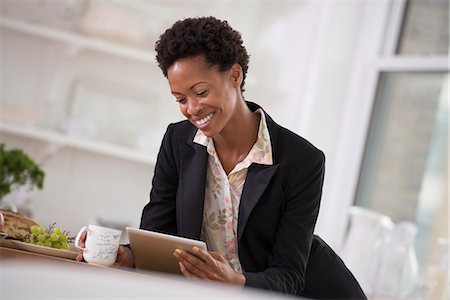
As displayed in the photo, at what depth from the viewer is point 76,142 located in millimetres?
4320

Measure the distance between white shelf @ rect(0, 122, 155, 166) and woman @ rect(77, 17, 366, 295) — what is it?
7.72ft

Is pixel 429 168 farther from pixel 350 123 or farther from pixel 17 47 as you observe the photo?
pixel 17 47

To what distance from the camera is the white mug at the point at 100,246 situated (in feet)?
5.43

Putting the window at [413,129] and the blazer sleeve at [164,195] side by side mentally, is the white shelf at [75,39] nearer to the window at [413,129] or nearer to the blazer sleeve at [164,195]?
the window at [413,129]

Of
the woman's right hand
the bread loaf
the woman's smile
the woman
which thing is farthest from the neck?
the bread loaf

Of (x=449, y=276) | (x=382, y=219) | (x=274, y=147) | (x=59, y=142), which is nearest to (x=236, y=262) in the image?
(x=274, y=147)

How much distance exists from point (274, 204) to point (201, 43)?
0.40m

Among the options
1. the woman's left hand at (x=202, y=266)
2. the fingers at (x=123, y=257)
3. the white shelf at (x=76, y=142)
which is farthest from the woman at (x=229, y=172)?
the white shelf at (x=76, y=142)

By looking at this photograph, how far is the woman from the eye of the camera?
181 centimetres

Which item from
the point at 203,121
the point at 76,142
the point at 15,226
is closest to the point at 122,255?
the point at 15,226

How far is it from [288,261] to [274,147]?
0.88 feet

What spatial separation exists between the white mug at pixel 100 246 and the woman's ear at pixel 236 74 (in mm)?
475

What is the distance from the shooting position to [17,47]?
14.6 feet

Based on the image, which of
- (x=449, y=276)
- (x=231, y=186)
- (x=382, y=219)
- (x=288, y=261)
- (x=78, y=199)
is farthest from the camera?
(x=78, y=199)
